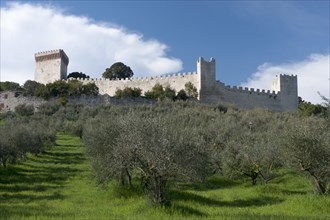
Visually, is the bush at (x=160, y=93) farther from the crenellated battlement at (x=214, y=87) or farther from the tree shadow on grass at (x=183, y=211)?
the tree shadow on grass at (x=183, y=211)

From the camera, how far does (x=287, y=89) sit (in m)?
70.5

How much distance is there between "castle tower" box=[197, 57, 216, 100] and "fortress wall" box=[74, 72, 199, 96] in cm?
88

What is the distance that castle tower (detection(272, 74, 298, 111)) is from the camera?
228 ft

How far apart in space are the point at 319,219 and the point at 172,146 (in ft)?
18.8

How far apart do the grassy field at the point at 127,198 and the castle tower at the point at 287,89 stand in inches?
1665

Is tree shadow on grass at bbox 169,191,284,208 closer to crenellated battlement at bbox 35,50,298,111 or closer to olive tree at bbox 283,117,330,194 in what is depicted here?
olive tree at bbox 283,117,330,194

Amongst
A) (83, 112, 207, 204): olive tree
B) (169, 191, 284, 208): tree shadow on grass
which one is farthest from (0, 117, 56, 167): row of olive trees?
(169, 191, 284, 208): tree shadow on grass

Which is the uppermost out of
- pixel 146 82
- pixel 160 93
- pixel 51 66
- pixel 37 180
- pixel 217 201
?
pixel 51 66

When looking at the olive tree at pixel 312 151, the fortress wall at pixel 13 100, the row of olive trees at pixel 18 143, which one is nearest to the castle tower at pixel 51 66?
the fortress wall at pixel 13 100

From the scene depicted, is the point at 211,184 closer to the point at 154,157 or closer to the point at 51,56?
the point at 154,157

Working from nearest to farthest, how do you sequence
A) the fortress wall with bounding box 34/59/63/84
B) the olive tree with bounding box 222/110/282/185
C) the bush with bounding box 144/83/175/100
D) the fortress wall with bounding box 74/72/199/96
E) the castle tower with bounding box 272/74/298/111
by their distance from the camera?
the olive tree with bounding box 222/110/282/185 → the bush with bounding box 144/83/175/100 → the fortress wall with bounding box 74/72/199/96 → the castle tower with bounding box 272/74/298/111 → the fortress wall with bounding box 34/59/63/84

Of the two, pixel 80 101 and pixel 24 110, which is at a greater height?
pixel 80 101

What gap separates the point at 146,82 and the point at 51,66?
19.7 metres

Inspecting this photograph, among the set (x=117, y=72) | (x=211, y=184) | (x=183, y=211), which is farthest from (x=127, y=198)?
(x=117, y=72)
